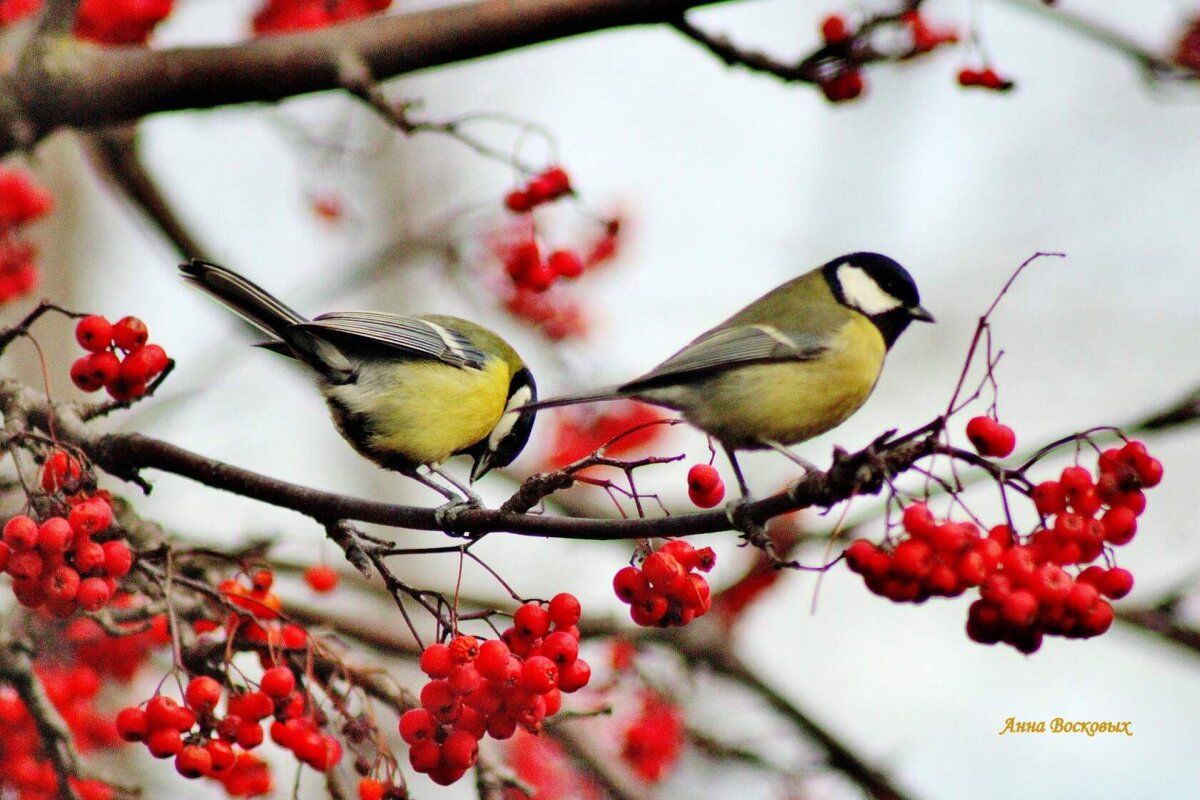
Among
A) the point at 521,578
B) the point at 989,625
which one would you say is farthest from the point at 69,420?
the point at 521,578

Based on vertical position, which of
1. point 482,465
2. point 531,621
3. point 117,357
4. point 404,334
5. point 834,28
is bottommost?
point 482,465

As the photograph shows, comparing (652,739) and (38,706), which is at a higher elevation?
(38,706)

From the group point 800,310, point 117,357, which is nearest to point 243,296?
point 117,357

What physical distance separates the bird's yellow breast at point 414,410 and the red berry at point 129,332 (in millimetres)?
1133

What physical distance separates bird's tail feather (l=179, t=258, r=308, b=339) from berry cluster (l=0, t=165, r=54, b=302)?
3.32ft

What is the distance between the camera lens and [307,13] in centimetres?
397

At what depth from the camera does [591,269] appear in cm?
479

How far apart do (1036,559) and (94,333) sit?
1.73 m

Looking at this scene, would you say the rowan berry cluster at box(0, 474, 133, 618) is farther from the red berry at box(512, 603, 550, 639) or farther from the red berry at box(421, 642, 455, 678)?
the red berry at box(512, 603, 550, 639)

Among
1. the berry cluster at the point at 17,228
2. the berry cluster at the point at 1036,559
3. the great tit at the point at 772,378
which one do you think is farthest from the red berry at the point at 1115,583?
the berry cluster at the point at 17,228

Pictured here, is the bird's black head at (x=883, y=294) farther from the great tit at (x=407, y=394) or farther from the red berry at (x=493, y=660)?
the red berry at (x=493, y=660)

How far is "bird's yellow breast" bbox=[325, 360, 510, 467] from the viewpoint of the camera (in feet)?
10.9

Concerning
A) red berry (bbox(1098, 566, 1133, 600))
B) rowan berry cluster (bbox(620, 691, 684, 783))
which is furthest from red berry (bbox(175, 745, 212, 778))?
rowan berry cluster (bbox(620, 691, 684, 783))

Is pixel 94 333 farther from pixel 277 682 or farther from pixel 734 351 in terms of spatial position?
pixel 734 351
